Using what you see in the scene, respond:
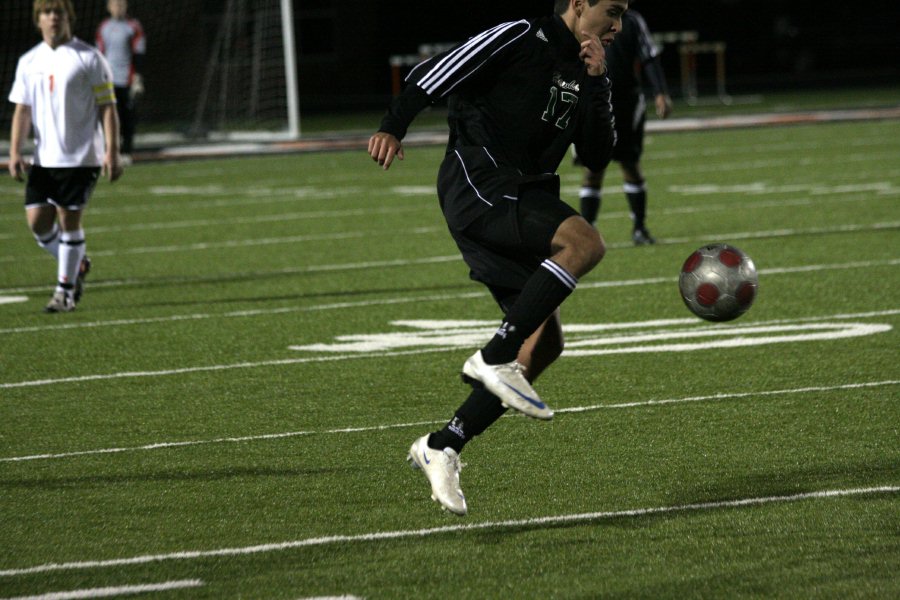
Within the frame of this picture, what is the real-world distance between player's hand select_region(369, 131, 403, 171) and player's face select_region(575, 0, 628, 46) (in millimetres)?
866

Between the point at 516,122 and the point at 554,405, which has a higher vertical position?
the point at 516,122

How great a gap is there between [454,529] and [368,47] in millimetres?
43307

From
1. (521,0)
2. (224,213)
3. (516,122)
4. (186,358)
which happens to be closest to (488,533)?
(516,122)

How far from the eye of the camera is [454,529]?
5.51 meters

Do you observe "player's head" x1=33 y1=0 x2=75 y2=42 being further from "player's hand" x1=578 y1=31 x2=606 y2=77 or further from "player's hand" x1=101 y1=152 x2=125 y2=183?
"player's hand" x1=578 y1=31 x2=606 y2=77

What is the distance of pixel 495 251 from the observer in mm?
5930

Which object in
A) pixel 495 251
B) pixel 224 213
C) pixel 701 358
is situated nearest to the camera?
pixel 495 251

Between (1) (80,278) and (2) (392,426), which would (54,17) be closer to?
(1) (80,278)

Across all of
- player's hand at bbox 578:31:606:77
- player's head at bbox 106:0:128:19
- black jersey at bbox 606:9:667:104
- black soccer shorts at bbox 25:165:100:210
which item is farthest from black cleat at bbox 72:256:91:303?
player's head at bbox 106:0:128:19

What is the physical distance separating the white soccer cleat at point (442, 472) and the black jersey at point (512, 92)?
1080 millimetres

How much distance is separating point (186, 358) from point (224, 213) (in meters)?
9.29

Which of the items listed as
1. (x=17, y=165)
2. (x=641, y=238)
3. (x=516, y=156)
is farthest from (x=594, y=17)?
(x=641, y=238)

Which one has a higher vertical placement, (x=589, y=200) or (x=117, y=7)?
(x=117, y=7)

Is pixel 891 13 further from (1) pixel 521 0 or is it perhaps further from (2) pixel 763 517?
(2) pixel 763 517
